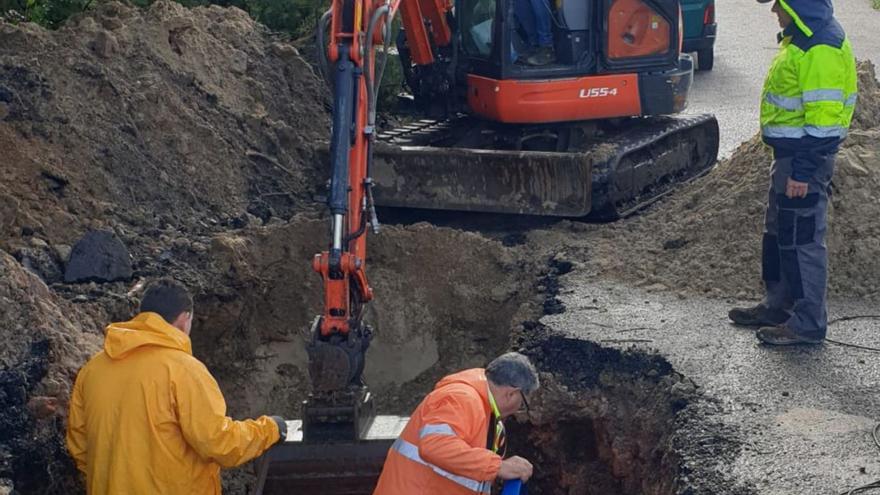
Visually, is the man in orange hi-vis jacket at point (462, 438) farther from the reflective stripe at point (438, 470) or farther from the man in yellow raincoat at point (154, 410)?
the man in yellow raincoat at point (154, 410)

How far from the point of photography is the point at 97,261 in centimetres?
Answer: 920

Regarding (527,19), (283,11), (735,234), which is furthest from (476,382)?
(283,11)

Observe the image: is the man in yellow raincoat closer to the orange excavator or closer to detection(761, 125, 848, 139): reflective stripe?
the orange excavator

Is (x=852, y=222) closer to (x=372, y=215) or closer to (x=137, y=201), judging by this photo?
(x=372, y=215)

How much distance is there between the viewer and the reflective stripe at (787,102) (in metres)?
8.17

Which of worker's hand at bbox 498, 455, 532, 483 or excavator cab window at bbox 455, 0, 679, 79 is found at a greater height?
excavator cab window at bbox 455, 0, 679, 79

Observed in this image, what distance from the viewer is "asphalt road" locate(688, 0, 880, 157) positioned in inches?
670

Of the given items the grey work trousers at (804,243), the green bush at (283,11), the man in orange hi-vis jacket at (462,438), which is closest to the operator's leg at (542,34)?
the grey work trousers at (804,243)

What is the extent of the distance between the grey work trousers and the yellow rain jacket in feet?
13.2

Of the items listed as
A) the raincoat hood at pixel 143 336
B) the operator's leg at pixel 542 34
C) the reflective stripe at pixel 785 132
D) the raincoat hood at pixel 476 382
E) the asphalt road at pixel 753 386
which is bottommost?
the asphalt road at pixel 753 386

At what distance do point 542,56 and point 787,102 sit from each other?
3.85 m

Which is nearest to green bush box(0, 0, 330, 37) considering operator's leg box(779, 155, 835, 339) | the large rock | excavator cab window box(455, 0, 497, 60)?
excavator cab window box(455, 0, 497, 60)

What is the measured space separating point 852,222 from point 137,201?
5.90m

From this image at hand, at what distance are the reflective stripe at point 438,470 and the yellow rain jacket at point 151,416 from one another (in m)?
0.80
